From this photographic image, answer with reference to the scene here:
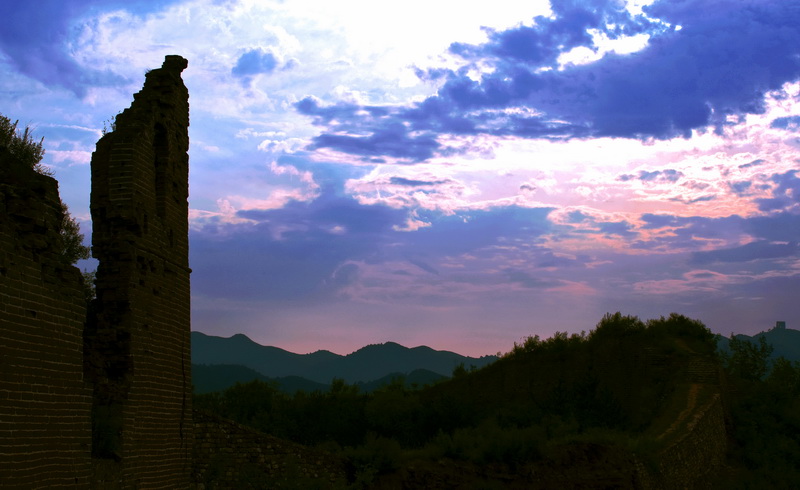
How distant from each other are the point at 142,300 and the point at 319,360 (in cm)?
15872

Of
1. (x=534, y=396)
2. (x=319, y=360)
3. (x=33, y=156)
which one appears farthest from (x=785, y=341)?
(x=33, y=156)

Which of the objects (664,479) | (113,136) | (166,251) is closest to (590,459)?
(664,479)

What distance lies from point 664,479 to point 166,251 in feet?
40.9

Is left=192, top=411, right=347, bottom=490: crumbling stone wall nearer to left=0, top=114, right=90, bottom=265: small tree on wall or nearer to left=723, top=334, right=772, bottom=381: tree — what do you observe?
left=0, top=114, right=90, bottom=265: small tree on wall

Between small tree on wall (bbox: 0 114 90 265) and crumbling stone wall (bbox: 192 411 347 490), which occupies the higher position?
small tree on wall (bbox: 0 114 90 265)

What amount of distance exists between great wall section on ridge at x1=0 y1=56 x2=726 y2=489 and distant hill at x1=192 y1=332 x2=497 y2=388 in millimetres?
139393

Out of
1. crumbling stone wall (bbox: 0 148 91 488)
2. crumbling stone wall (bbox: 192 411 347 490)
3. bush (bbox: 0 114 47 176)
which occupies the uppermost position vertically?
bush (bbox: 0 114 47 176)

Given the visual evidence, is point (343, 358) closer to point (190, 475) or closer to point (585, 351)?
point (585, 351)

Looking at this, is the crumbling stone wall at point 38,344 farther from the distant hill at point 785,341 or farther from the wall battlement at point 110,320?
the distant hill at point 785,341

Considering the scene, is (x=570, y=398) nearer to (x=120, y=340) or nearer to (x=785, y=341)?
(x=120, y=340)

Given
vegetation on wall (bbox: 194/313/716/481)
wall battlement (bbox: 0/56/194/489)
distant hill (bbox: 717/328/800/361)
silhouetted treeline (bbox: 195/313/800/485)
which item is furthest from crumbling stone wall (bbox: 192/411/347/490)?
distant hill (bbox: 717/328/800/361)

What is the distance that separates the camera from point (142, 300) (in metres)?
11.8

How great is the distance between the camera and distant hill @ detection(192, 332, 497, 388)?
507 feet

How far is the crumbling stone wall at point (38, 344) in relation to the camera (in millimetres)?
7801
